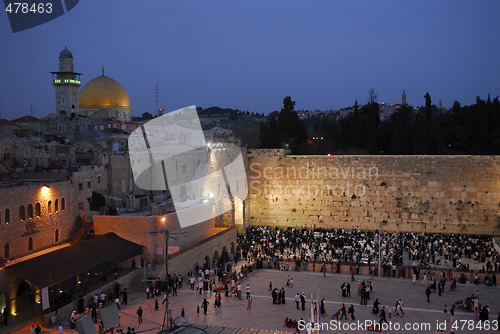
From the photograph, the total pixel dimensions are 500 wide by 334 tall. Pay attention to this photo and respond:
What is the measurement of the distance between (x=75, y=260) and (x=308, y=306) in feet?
21.9

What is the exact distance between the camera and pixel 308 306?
13852 mm

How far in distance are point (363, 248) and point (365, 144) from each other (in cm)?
1104

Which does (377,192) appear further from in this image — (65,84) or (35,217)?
(65,84)

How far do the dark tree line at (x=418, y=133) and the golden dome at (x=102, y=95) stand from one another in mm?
10177

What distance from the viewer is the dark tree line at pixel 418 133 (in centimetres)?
2702

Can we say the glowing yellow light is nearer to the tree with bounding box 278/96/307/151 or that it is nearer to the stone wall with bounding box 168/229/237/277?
Answer: the stone wall with bounding box 168/229/237/277

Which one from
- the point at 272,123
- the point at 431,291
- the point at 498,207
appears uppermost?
the point at 272,123

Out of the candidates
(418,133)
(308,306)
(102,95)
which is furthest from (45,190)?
(418,133)

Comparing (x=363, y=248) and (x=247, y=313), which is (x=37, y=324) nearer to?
(x=247, y=313)

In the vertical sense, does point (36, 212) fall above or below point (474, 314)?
above

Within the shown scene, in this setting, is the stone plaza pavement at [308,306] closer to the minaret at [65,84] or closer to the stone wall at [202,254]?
the stone wall at [202,254]

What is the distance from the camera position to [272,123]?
3147 centimetres

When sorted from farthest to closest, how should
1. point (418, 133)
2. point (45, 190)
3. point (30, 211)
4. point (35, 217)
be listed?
point (418, 133), point (45, 190), point (35, 217), point (30, 211)

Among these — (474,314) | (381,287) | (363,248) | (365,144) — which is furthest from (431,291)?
(365,144)
